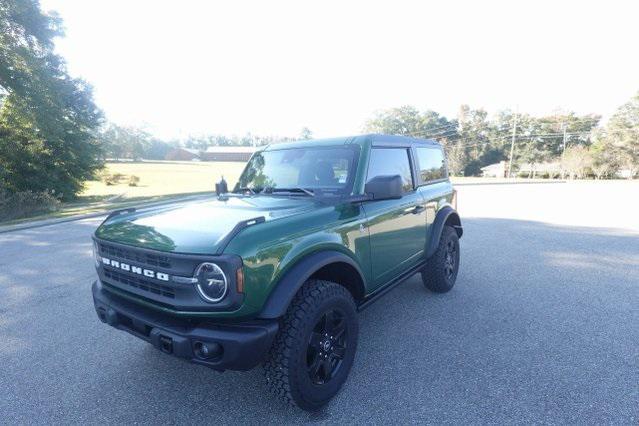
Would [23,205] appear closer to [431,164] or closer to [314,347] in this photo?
[431,164]

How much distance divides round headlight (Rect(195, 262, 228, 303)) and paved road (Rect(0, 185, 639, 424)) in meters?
0.98

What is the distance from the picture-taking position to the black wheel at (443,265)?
4.07 m

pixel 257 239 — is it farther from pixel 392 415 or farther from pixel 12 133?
pixel 12 133

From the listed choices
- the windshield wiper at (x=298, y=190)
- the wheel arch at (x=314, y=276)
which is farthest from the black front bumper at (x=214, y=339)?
the windshield wiper at (x=298, y=190)

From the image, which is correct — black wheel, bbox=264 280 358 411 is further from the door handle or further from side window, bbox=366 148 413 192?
the door handle

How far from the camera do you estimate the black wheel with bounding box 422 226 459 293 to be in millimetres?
4074

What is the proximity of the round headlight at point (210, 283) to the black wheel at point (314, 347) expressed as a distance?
493mm

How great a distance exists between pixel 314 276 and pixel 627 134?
5640 centimetres

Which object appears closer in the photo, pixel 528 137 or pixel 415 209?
pixel 415 209

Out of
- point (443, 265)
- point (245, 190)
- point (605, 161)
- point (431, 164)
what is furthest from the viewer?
point (605, 161)

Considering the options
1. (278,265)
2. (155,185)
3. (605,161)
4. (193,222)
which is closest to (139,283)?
(193,222)

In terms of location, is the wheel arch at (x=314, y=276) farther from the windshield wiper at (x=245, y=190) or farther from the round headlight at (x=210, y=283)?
the windshield wiper at (x=245, y=190)

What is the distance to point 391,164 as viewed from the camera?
3.40 m

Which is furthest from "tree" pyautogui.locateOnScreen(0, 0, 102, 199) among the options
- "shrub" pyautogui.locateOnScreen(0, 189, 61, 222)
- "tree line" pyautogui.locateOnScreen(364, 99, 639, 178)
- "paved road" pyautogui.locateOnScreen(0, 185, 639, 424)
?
"tree line" pyautogui.locateOnScreen(364, 99, 639, 178)
